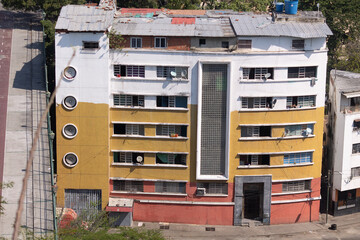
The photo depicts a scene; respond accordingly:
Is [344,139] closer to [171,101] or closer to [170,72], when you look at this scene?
[171,101]

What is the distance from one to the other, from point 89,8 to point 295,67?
1770 centimetres

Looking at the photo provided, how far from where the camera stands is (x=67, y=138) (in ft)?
158

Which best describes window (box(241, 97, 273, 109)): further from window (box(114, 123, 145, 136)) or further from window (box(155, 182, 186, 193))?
window (box(114, 123, 145, 136))

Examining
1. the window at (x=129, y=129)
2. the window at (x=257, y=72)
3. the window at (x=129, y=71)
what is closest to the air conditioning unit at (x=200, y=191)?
the window at (x=129, y=129)

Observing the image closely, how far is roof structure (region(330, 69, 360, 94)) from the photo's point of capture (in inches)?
1981

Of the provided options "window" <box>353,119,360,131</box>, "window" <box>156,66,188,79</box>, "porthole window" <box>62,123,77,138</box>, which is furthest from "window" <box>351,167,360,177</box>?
"porthole window" <box>62,123,77,138</box>

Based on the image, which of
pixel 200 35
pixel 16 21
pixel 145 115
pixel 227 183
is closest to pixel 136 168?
pixel 145 115

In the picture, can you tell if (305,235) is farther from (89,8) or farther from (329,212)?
(89,8)

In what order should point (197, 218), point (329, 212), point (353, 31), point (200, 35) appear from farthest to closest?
point (353, 31) → point (329, 212) → point (197, 218) → point (200, 35)

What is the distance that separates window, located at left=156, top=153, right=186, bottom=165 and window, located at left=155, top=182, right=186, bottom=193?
1841 mm

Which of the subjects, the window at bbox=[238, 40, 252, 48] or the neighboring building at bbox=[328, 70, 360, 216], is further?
the neighboring building at bbox=[328, 70, 360, 216]

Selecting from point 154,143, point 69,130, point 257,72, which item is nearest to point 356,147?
point 257,72

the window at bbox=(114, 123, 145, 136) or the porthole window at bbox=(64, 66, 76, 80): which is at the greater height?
the porthole window at bbox=(64, 66, 76, 80)

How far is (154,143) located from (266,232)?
11986mm
